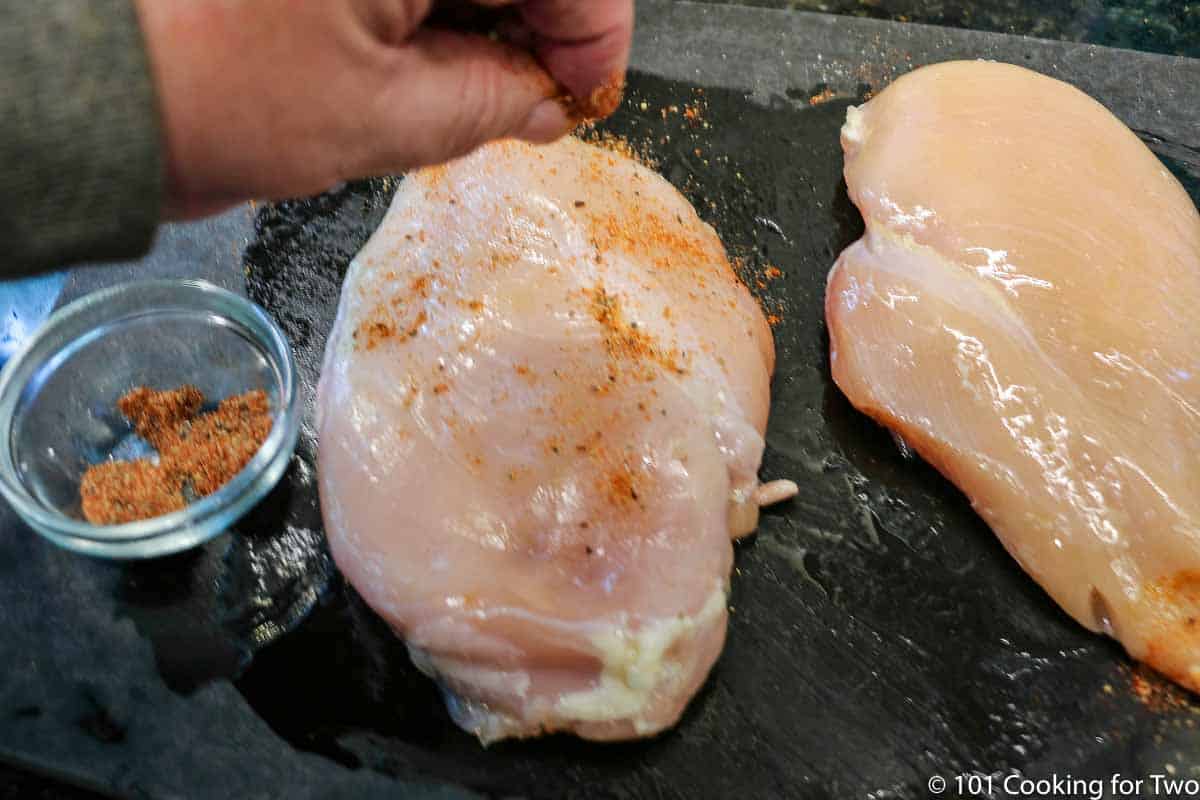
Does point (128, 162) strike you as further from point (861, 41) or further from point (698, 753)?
point (861, 41)

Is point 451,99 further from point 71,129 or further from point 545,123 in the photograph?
point 71,129

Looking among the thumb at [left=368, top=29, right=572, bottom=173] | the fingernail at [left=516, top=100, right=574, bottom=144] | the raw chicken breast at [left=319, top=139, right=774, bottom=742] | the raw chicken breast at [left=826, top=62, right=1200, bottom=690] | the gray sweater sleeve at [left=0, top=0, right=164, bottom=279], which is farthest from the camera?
the raw chicken breast at [left=826, top=62, right=1200, bottom=690]

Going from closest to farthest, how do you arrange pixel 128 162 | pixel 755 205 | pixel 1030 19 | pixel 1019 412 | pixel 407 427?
pixel 128 162, pixel 407 427, pixel 1019 412, pixel 755 205, pixel 1030 19

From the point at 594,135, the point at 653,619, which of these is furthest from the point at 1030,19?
the point at 653,619

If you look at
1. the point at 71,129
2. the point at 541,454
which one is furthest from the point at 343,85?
the point at 541,454

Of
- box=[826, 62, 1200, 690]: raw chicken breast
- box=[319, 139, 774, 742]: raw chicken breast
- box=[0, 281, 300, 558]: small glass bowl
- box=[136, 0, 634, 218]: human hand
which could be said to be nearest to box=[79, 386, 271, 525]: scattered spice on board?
box=[0, 281, 300, 558]: small glass bowl

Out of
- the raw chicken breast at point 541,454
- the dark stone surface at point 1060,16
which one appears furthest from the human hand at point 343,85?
the dark stone surface at point 1060,16

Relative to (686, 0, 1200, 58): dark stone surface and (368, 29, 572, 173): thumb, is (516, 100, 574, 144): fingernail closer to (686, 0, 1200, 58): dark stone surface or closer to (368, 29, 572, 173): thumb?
(368, 29, 572, 173): thumb
